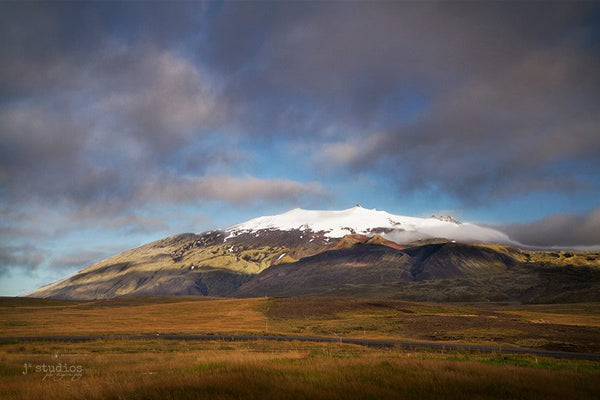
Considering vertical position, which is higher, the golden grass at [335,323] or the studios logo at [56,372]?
the studios logo at [56,372]

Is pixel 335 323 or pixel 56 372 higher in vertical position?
pixel 56 372

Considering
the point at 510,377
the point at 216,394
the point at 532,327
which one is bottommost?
the point at 532,327

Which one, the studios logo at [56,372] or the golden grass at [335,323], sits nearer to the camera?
the studios logo at [56,372]

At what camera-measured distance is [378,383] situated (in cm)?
1484

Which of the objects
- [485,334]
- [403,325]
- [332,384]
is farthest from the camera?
[403,325]

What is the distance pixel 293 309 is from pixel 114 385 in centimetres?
10276

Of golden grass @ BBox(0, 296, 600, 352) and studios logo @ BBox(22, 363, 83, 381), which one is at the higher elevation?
studios logo @ BBox(22, 363, 83, 381)

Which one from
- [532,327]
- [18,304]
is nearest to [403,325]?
[532,327]

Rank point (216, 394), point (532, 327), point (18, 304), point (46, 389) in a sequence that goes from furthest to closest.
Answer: point (18, 304) → point (532, 327) → point (46, 389) → point (216, 394)

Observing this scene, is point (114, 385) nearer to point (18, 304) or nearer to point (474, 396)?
point (474, 396)

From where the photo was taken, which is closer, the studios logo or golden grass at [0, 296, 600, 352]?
the studios logo

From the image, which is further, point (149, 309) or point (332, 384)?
point (149, 309)

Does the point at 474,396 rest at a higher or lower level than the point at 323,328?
higher

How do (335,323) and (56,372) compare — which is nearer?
(56,372)
